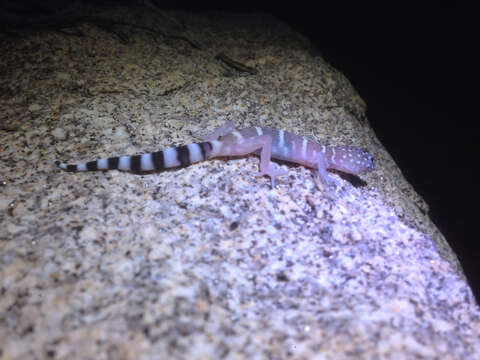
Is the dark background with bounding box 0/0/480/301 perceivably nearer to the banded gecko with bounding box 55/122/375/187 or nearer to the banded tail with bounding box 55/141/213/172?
the banded gecko with bounding box 55/122/375/187

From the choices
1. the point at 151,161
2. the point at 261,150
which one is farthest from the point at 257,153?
the point at 151,161

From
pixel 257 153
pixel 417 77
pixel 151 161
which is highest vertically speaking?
pixel 417 77

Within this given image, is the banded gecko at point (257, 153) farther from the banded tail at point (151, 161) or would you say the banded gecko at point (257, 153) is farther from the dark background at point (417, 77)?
the dark background at point (417, 77)

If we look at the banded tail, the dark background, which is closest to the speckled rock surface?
the banded tail

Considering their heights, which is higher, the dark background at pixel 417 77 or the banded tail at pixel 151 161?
the dark background at pixel 417 77

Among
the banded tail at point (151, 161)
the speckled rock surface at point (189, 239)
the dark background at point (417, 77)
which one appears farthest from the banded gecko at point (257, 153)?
the dark background at point (417, 77)

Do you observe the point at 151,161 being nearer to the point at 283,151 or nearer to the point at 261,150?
the point at 261,150

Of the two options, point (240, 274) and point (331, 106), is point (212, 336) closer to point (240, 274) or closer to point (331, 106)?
point (240, 274)
